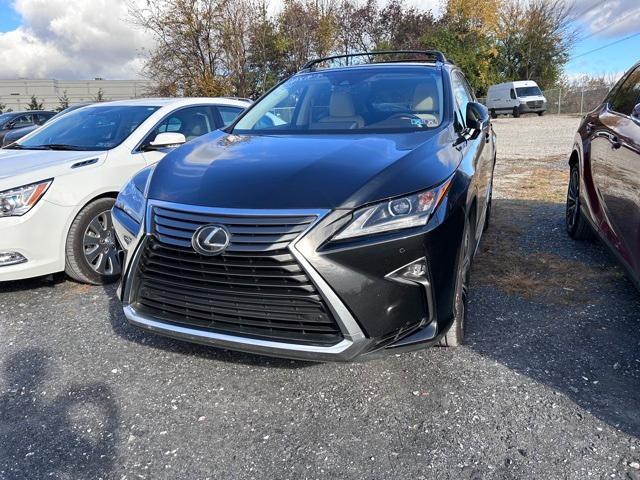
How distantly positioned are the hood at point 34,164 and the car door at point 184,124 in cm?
46

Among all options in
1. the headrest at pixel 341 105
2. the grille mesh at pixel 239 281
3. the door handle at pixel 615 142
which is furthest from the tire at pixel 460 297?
the door handle at pixel 615 142

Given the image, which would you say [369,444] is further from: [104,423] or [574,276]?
[574,276]

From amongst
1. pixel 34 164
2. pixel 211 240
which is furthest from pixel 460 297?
pixel 34 164

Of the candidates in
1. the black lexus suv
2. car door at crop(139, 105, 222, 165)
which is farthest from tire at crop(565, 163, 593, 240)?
car door at crop(139, 105, 222, 165)

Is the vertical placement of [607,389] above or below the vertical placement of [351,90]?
below

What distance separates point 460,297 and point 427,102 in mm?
1562

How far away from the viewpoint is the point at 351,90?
4164 mm

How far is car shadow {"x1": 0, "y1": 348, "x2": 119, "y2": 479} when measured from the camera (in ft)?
7.71

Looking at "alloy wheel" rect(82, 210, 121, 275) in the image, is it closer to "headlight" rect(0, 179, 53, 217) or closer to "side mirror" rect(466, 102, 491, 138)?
"headlight" rect(0, 179, 53, 217)

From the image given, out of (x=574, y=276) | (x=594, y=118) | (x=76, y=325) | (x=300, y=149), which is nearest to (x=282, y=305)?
(x=300, y=149)

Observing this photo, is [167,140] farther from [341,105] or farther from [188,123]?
[341,105]

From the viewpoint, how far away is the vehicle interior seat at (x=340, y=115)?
3.77m

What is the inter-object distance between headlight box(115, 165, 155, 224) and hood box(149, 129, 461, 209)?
0.31 ft

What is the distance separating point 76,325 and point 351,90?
105 inches
